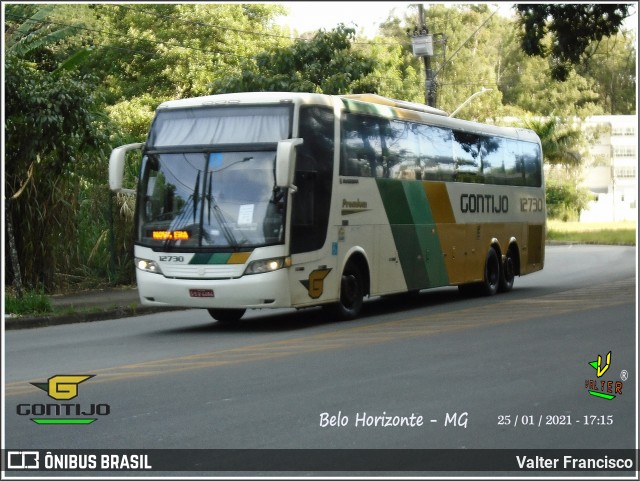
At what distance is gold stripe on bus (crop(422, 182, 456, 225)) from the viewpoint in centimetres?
2052

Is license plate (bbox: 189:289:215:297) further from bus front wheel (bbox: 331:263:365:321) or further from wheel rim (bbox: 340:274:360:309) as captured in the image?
wheel rim (bbox: 340:274:360:309)

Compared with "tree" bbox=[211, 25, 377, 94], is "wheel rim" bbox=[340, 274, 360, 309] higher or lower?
lower

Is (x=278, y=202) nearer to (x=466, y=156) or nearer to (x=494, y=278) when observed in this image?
(x=466, y=156)

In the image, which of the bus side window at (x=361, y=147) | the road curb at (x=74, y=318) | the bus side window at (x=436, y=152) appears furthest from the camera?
the bus side window at (x=436, y=152)

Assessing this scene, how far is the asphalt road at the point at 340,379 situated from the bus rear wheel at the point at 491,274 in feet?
11.9

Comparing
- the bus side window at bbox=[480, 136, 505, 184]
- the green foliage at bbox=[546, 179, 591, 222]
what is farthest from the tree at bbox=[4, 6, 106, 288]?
the green foliage at bbox=[546, 179, 591, 222]

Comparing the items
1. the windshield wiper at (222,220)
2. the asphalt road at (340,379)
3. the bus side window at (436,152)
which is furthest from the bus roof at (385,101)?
the asphalt road at (340,379)

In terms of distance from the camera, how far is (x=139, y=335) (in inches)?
639

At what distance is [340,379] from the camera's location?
36.3 ft

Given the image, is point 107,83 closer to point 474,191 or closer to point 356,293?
point 474,191

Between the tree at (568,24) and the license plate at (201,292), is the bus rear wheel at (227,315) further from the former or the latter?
the tree at (568,24)

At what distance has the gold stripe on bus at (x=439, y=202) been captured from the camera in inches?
808

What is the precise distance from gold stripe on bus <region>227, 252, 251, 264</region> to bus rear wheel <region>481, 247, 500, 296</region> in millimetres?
8055

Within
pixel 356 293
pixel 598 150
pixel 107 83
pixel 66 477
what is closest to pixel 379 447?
pixel 66 477
